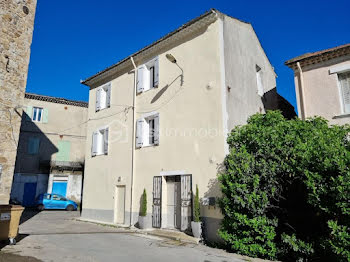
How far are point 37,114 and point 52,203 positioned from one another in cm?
803

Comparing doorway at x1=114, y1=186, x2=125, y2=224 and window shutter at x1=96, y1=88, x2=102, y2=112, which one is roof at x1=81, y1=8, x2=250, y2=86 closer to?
window shutter at x1=96, y1=88, x2=102, y2=112

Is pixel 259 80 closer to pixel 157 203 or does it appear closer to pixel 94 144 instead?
pixel 157 203

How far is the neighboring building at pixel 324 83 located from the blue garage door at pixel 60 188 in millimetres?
20804

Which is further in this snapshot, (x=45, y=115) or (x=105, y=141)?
(x=45, y=115)

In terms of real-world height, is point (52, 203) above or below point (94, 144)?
below

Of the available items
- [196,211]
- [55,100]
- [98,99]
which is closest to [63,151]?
[55,100]

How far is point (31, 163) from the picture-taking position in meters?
23.5

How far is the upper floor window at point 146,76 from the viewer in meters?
12.7

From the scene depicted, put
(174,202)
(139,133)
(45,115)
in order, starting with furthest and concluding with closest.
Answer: (45,115)
(139,133)
(174,202)

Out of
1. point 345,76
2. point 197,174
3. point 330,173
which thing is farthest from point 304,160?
point 345,76

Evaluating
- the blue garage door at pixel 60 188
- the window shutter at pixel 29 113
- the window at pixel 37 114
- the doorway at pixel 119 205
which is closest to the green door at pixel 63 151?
the blue garage door at pixel 60 188

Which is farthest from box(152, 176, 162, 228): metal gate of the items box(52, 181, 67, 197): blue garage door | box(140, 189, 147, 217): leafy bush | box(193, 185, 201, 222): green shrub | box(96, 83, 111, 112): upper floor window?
box(52, 181, 67, 197): blue garage door

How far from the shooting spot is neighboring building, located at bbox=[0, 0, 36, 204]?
28.4 ft

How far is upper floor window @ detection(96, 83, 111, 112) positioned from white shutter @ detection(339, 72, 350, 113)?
10708 mm
